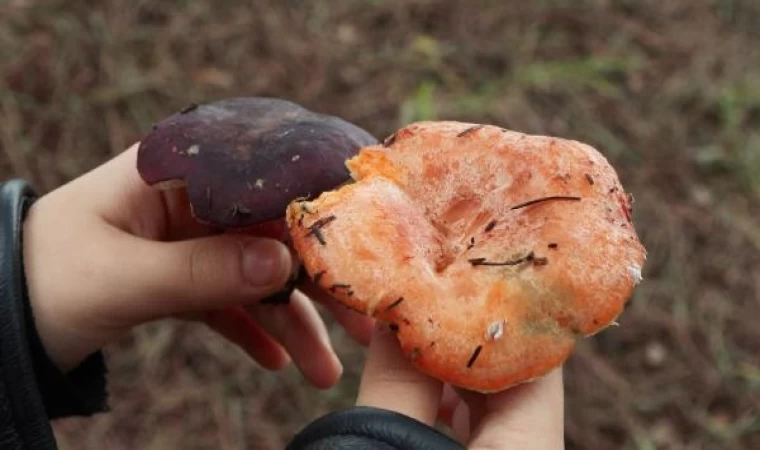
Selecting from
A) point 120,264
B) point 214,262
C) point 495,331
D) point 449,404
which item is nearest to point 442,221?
point 495,331

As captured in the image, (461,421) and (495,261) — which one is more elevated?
(495,261)

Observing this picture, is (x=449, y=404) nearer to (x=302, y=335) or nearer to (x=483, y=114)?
(x=302, y=335)

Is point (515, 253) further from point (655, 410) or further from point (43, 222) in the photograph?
point (655, 410)

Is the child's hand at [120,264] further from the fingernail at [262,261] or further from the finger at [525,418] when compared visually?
the finger at [525,418]

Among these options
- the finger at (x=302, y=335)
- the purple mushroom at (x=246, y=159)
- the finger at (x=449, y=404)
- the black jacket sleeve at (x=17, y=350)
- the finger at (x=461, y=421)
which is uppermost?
the purple mushroom at (x=246, y=159)

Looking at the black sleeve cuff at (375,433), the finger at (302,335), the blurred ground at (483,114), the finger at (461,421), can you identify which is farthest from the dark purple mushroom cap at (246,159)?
the blurred ground at (483,114)

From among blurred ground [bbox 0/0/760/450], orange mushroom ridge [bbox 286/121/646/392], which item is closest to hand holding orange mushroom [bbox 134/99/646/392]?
orange mushroom ridge [bbox 286/121/646/392]
